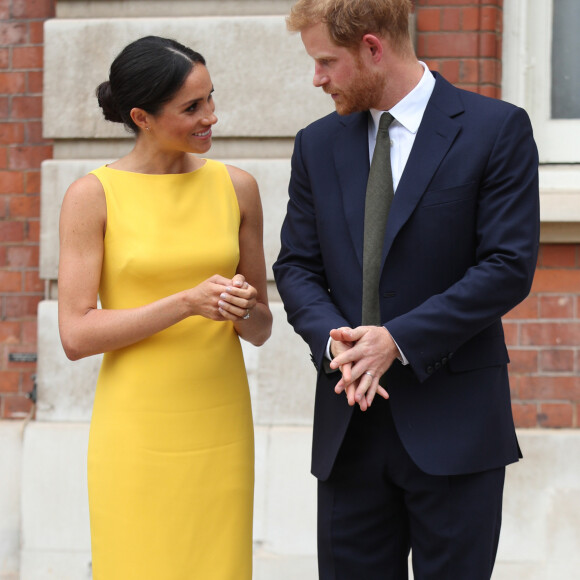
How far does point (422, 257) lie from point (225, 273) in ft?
1.86

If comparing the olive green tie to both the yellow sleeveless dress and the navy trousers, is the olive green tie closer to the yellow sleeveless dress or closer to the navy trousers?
the navy trousers

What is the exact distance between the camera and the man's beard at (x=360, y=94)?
242 centimetres

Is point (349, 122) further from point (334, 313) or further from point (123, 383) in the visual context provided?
point (123, 383)

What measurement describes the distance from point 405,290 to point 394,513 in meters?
0.60

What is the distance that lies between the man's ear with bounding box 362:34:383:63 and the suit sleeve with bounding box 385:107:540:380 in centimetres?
35

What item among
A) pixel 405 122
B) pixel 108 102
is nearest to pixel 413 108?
pixel 405 122

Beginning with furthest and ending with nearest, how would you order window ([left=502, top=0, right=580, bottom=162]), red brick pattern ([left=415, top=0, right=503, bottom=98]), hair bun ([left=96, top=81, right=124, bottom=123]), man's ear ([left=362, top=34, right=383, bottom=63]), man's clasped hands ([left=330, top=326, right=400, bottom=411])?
1. window ([left=502, top=0, right=580, bottom=162])
2. red brick pattern ([left=415, top=0, right=503, bottom=98])
3. hair bun ([left=96, top=81, right=124, bottom=123])
4. man's ear ([left=362, top=34, right=383, bottom=63])
5. man's clasped hands ([left=330, top=326, right=400, bottom=411])

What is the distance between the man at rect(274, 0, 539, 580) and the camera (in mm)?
2311

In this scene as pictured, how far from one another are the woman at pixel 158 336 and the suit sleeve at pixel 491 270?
0.47 m

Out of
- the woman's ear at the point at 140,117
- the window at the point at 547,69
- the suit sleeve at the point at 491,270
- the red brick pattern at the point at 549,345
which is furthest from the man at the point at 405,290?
the window at the point at 547,69

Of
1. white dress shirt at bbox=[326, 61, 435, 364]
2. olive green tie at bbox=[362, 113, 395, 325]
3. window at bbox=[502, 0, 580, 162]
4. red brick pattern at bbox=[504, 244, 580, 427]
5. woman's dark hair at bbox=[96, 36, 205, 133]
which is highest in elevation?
window at bbox=[502, 0, 580, 162]

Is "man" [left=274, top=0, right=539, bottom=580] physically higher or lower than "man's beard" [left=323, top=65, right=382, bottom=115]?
lower

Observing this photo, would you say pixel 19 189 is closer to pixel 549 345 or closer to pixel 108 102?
pixel 108 102

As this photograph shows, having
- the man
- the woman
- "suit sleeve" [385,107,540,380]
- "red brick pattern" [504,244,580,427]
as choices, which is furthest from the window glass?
the woman
